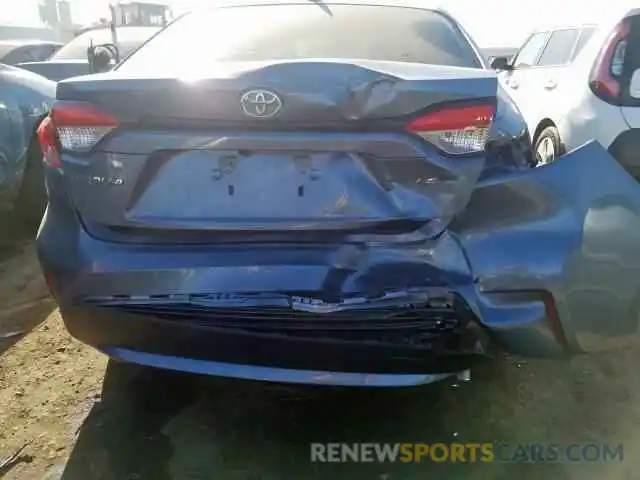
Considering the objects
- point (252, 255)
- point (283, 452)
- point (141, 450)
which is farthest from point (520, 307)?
point (141, 450)

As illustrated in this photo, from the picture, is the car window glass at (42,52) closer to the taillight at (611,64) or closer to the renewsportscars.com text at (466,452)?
the taillight at (611,64)

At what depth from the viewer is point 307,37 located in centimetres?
277

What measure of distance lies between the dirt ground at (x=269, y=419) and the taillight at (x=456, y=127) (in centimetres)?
105

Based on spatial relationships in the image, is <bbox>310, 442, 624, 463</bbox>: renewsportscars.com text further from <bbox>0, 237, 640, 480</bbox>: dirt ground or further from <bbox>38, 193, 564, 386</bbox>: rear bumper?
<bbox>38, 193, 564, 386</bbox>: rear bumper

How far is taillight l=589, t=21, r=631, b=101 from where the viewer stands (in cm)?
389

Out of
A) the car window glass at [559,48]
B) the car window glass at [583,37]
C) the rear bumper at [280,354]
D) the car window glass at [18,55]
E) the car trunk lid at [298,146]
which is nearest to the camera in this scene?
the car trunk lid at [298,146]

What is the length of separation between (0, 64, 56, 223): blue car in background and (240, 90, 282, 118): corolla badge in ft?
9.04

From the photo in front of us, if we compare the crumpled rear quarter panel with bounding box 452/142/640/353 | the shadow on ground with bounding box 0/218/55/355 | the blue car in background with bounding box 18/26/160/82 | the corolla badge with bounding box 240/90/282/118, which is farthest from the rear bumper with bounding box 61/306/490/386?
the blue car in background with bounding box 18/26/160/82

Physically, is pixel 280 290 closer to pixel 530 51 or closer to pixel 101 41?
pixel 530 51

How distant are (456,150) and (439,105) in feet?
0.43

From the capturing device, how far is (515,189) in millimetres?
1959

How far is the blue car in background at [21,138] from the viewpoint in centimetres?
411

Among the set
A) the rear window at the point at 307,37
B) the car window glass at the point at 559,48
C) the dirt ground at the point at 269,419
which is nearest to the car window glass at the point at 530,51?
the car window glass at the point at 559,48

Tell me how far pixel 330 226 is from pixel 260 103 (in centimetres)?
38
